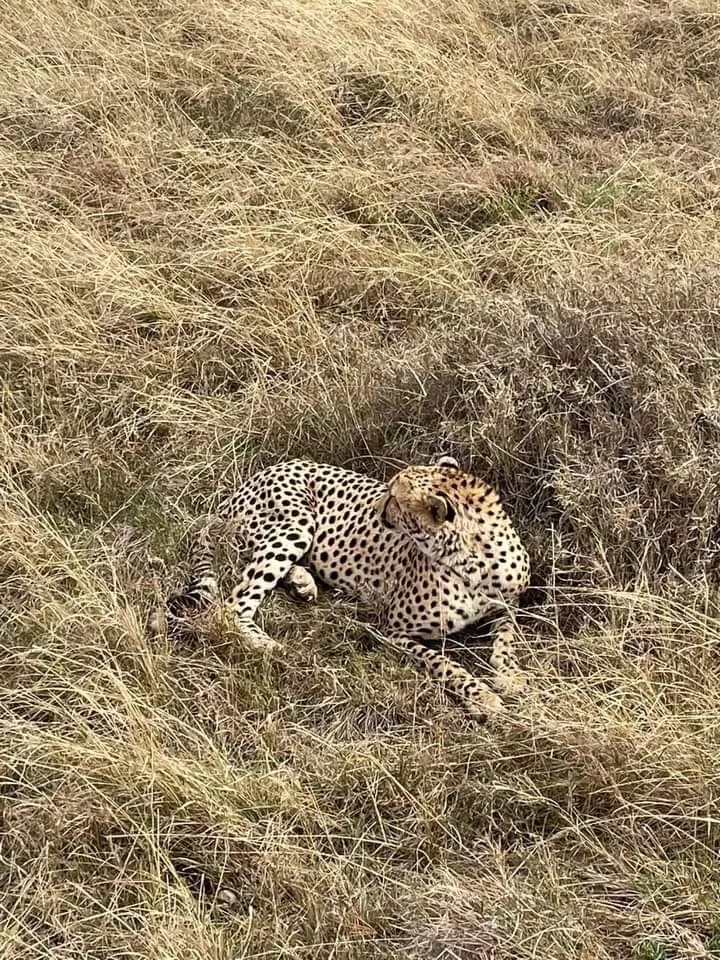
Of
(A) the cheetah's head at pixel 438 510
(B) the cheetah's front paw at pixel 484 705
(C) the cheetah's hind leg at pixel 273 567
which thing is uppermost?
(A) the cheetah's head at pixel 438 510

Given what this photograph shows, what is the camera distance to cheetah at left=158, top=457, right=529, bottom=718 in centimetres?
367

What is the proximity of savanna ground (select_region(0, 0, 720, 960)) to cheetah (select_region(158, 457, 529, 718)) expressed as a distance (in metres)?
0.09

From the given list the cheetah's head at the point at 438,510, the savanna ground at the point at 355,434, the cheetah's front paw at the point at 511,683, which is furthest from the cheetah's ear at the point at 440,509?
the cheetah's front paw at the point at 511,683

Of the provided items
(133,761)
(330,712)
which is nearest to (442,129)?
(330,712)

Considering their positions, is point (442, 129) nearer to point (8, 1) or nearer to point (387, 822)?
point (8, 1)

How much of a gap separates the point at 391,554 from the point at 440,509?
0.33 m

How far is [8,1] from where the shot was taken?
6.80 m

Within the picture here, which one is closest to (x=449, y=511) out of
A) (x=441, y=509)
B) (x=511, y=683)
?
(x=441, y=509)

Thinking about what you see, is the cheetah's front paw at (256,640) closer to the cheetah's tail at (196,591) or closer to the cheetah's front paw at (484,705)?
the cheetah's tail at (196,591)

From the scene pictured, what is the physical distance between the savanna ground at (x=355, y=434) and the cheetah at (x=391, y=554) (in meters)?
0.09

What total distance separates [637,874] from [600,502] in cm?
124

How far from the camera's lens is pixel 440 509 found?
3658mm

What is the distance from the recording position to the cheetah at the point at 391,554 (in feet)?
12.0

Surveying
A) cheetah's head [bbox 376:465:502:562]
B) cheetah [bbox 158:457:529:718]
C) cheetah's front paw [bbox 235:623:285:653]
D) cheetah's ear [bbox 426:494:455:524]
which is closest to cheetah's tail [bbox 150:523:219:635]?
cheetah [bbox 158:457:529:718]
